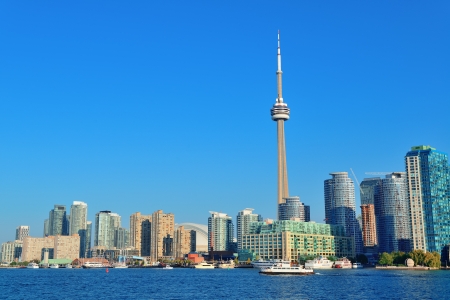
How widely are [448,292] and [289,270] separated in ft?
264

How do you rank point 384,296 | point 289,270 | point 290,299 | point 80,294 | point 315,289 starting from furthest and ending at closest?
point 289,270 < point 315,289 < point 80,294 < point 384,296 < point 290,299

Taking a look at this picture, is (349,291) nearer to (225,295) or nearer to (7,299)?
(225,295)

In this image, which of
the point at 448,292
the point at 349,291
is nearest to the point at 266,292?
the point at 349,291

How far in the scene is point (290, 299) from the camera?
351ft

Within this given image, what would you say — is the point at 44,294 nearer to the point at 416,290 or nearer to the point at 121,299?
the point at 121,299

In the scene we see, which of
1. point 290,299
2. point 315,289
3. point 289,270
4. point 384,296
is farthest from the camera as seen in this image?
point 289,270

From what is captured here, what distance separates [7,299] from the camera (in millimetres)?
112750

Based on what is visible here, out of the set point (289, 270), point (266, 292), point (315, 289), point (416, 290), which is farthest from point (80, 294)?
point (289, 270)

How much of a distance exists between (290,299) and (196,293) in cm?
2530

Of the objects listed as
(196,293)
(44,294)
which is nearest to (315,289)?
(196,293)

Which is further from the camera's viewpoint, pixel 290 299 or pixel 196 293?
pixel 196 293

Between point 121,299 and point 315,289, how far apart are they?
4706 cm

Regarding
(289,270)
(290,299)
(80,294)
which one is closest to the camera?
(290,299)

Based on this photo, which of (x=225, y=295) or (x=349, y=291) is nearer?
(x=225, y=295)
